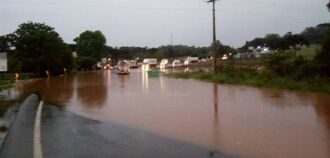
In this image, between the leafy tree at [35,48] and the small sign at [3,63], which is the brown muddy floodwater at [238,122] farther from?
the leafy tree at [35,48]

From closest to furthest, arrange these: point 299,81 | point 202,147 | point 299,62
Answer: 1. point 202,147
2. point 299,81
3. point 299,62

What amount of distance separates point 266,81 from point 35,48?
38490 millimetres

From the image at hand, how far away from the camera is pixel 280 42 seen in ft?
337

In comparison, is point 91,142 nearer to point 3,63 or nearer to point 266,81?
point 3,63

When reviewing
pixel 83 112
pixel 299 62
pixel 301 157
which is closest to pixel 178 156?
pixel 301 157

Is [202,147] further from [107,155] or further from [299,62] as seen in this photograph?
[299,62]

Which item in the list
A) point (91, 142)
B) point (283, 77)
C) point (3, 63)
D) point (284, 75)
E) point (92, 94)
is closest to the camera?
point (91, 142)

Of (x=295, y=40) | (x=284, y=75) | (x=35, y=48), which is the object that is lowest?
(x=284, y=75)

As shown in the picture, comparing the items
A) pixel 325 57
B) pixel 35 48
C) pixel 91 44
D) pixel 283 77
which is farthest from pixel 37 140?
pixel 91 44

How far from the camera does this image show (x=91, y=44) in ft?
419

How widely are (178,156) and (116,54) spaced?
553ft

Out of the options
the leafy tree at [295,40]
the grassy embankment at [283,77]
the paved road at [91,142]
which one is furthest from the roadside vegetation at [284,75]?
the leafy tree at [295,40]

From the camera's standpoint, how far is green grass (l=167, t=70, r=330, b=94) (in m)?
26.7

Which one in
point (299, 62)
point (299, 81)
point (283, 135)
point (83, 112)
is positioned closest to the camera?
point (283, 135)
